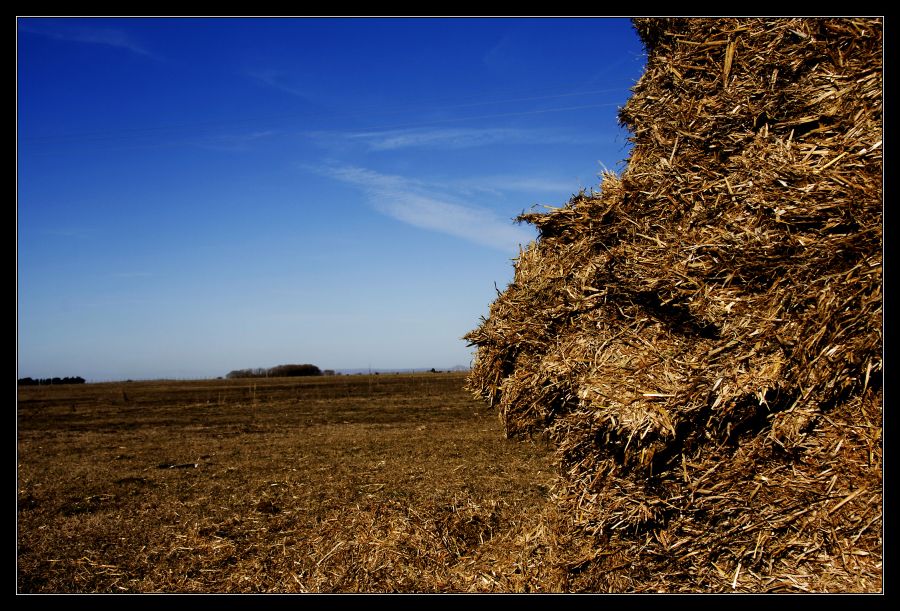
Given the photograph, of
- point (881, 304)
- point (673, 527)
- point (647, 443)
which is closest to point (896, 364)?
point (881, 304)

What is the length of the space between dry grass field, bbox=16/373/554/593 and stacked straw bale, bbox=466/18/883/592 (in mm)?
1737

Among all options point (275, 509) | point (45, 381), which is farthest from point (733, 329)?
point (45, 381)

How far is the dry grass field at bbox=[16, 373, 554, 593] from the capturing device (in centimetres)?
550

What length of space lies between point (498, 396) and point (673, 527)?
1.85 m

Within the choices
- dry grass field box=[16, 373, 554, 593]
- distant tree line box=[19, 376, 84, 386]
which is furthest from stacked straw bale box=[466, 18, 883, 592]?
distant tree line box=[19, 376, 84, 386]

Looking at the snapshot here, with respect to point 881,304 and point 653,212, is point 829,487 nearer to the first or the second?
point 881,304

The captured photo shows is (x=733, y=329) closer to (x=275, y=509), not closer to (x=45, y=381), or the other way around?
(x=275, y=509)

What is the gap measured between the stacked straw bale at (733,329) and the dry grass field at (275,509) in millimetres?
1737

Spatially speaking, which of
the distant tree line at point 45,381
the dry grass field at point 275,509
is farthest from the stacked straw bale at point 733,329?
the distant tree line at point 45,381

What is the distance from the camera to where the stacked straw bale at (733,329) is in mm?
3539

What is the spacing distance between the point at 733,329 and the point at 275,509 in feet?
21.7

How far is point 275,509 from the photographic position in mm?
7930

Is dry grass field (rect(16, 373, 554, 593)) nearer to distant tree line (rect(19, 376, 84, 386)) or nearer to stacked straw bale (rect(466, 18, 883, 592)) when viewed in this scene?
stacked straw bale (rect(466, 18, 883, 592))

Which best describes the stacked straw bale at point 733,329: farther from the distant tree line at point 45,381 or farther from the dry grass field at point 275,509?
the distant tree line at point 45,381
